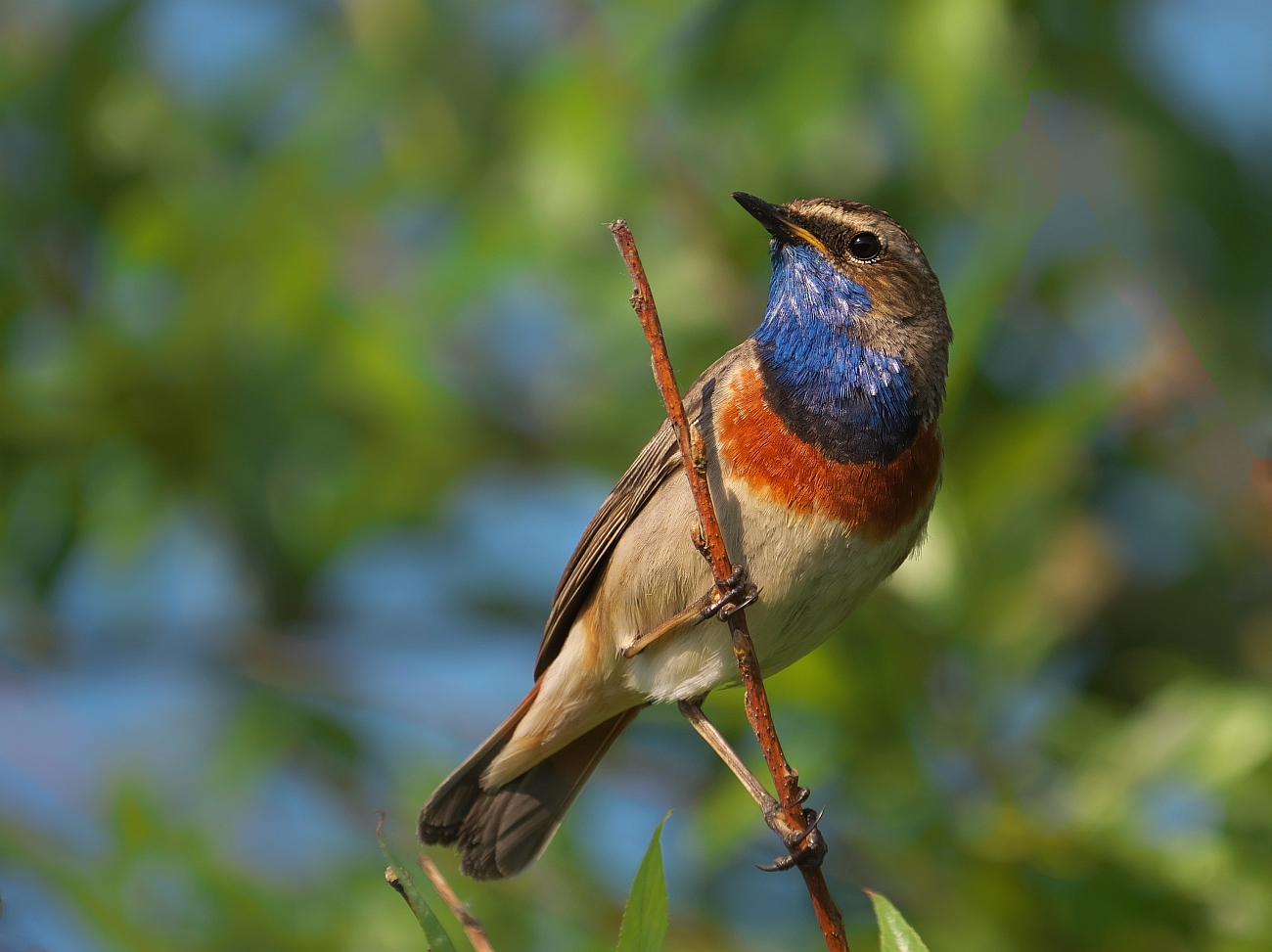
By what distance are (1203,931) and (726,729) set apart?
1816 mm

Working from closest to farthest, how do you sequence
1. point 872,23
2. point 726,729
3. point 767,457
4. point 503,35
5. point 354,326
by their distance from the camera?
1. point 767,457
2. point 872,23
3. point 726,729
4. point 354,326
5. point 503,35

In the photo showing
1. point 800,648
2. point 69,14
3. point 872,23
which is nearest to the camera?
point 800,648

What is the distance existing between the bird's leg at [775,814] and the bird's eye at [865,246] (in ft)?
5.46

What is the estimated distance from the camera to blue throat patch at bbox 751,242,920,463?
414 cm

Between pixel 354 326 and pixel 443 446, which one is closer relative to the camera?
pixel 354 326

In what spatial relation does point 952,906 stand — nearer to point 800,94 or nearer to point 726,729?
point 726,729

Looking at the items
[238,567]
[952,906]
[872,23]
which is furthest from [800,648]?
[238,567]

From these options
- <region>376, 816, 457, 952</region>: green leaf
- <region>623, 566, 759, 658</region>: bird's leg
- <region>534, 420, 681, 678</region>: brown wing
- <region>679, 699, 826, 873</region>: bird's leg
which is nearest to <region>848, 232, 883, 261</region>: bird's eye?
<region>534, 420, 681, 678</region>: brown wing

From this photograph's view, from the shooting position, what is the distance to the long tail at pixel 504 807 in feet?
16.7

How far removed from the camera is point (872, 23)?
5008 millimetres

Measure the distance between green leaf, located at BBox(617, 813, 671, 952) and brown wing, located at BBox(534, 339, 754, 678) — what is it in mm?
1946

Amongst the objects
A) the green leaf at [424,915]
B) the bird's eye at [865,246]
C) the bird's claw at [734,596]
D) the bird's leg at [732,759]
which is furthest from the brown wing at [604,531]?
the green leaf at [424,915]

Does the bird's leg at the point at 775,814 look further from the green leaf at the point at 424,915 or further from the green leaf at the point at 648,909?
the green leaf at the point at 424,915

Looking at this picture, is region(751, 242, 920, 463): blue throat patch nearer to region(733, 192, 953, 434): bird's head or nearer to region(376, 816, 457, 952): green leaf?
region(733, 192, 953, 434): bird's head
